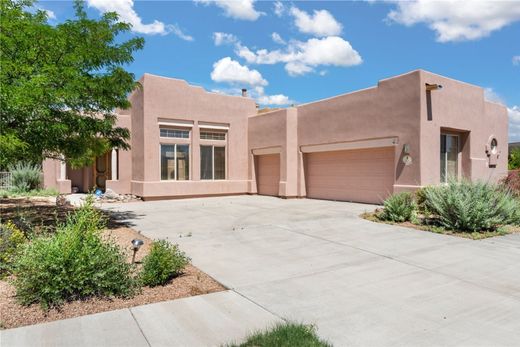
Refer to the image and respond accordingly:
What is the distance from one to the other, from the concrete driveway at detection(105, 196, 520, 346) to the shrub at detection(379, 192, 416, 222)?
33.4 inches

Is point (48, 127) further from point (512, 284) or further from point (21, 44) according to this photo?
point (512, 284)

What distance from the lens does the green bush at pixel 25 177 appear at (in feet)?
60.3

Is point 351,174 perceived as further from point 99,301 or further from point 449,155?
point 99,301

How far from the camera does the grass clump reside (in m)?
3.43

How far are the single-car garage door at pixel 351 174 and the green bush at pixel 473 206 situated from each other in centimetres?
438

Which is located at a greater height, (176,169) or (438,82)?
(438,82)

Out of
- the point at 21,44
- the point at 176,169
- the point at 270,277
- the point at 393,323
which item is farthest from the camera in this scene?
the point at 176,169

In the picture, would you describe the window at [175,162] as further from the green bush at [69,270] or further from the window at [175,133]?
the green bush at [69,270]

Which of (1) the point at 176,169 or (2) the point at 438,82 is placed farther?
(1) the point at 176,169

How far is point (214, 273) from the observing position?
579 cm

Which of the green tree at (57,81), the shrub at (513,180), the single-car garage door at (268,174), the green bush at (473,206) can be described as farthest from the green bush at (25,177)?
the shrub at (513,180)

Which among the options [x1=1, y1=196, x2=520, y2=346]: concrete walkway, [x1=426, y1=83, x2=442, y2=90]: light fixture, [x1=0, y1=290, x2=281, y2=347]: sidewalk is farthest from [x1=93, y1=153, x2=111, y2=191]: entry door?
[x1=0, y1=290, x2=281, y2=347]: sidewalk

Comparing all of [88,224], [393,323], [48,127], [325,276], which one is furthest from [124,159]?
[393,323]

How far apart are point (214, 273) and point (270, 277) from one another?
0.91 meters
